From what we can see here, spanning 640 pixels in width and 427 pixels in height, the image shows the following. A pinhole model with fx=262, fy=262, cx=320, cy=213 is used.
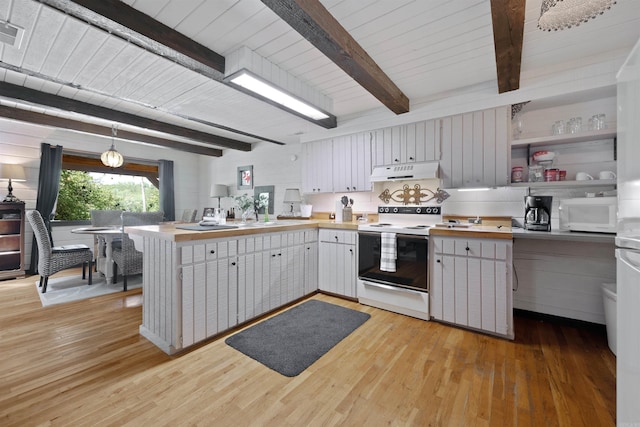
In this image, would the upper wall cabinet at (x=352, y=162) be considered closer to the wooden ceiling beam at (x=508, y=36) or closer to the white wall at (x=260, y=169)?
the white wall at (x=260, y=169)

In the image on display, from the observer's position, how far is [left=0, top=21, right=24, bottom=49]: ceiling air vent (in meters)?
1.87

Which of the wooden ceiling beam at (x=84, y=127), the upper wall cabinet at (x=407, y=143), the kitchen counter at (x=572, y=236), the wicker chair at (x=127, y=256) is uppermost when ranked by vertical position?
the wooden ceiling beam at (x=84, y=127)

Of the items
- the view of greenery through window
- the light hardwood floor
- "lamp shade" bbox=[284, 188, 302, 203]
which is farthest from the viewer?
the view of greenery through window

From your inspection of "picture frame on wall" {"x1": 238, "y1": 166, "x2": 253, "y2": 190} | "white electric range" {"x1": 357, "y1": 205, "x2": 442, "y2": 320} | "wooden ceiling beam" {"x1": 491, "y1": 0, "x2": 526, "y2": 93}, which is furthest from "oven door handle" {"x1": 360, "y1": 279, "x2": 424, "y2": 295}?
"picture frame on wall" {"x1": 238, "y1": 166, "x2": 253, "y2": 190}

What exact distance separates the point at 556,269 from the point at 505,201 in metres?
0.81

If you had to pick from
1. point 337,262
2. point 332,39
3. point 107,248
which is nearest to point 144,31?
point 332,39

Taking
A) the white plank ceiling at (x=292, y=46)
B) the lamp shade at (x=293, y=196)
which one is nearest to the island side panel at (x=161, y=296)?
the white plank ceiling at (x=292, y=46)

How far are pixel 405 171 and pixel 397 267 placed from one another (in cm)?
113

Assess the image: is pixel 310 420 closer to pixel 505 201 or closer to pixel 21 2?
pixel 505 201

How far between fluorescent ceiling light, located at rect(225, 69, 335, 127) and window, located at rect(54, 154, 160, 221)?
4785 mm

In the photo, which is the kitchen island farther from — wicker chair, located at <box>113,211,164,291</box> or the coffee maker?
the coffee maker

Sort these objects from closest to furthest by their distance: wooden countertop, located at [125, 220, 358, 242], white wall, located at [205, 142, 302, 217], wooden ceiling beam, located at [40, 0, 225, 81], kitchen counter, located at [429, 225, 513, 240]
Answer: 1. wooden ceiling beam, located at [40, 0, 225, 81]
2. wooden countertop, located at [125, 220, 358, 242]
3. kitchen counter, located at [429, 225, 513, 240]
4. white wall, located at [205, 142, 302, 217]

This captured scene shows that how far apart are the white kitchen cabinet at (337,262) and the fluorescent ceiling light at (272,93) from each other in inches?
58.5

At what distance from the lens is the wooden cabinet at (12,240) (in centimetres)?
408
